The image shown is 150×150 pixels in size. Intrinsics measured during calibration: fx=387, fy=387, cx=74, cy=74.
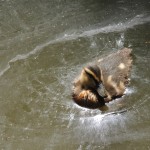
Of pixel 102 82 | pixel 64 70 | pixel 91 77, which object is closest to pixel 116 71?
pixel 102 82

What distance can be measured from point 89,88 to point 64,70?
19.7 inches

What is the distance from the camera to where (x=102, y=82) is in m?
3.08

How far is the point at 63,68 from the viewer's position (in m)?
3.56

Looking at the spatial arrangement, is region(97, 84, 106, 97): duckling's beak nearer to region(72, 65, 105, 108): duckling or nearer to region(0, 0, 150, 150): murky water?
region(72, 65, 105, 108): duckling

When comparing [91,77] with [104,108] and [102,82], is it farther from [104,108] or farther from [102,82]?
[104,108]

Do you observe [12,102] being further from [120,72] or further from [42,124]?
[120,72]

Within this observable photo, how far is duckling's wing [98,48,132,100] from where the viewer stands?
3.20 metres

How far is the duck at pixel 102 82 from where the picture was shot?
9.96ft

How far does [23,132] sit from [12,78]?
689mm

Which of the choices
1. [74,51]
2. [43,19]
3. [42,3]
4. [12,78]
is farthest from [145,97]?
[42,3]

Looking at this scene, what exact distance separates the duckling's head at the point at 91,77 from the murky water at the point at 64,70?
0.71 feet

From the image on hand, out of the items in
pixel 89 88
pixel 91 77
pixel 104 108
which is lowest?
pixel 104 108

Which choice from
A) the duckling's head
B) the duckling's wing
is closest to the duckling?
the duckling's head

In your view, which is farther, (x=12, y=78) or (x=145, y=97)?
(x=12, y=78)
